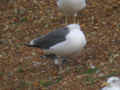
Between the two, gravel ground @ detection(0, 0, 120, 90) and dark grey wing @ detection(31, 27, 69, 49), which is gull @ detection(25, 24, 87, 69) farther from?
gravel ground @ detection(0, 0, 120, 90)

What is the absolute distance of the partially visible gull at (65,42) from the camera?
4.47 m

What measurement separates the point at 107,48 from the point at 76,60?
631 mm

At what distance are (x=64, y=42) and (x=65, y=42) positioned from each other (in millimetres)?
20

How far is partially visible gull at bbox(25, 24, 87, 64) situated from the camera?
14.7 ft

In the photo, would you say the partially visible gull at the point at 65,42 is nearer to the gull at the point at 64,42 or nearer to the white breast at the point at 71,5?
the gull at the point at 64,42

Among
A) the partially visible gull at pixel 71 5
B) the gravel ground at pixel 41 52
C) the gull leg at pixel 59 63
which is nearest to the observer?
the gravel ground at pixel 41 52

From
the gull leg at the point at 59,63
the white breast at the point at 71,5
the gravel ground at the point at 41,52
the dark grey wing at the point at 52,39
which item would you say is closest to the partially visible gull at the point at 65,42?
the dark grey wing at the point at 52,39

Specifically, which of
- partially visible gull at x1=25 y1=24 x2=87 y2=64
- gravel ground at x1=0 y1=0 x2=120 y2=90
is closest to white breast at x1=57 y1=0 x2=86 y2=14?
gravel ground at x1=0 y1=0 x2=120 y2=90

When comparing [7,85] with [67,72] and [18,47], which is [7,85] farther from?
[18,47]

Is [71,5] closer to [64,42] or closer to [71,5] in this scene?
[71,5]

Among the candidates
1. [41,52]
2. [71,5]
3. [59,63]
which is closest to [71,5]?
[71,5]

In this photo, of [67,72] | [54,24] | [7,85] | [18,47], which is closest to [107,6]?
[54,24]

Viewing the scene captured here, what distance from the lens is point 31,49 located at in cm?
566

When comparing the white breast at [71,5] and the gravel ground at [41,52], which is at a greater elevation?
the white breast at [71,5]
